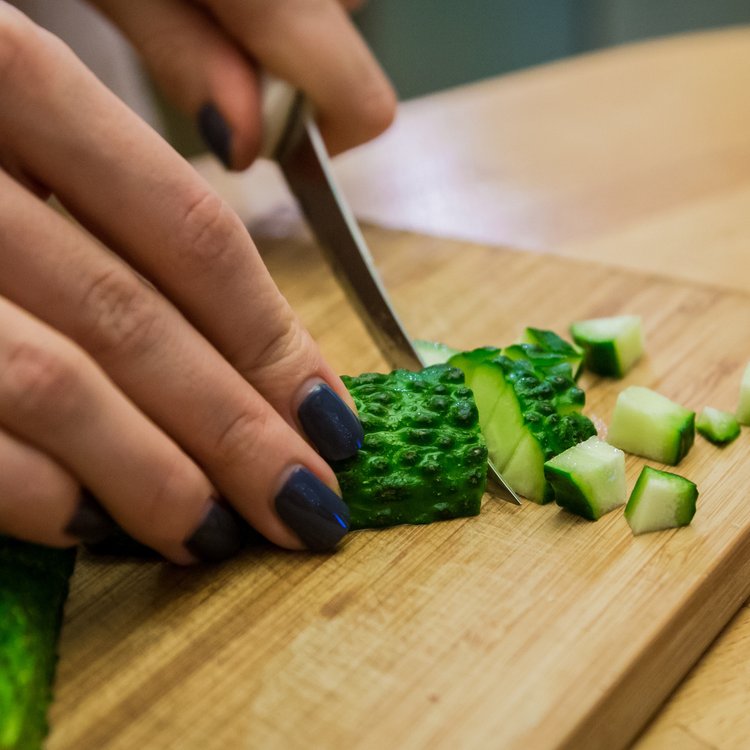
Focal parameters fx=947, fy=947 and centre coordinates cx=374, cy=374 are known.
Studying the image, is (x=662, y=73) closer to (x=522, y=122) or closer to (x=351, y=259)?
(x=522, y=122)

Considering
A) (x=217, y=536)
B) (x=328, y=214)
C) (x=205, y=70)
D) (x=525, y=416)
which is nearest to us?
(x=217, y=536)

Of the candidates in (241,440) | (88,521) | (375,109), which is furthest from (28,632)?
(375,109)

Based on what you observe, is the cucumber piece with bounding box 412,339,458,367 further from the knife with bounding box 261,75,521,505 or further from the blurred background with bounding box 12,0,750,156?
the blurred background with bounding box 12,0,750,156

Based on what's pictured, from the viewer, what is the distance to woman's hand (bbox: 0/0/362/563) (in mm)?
1497

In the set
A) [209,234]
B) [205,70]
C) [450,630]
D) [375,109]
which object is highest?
[209,234]

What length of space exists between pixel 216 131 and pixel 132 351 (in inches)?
64.0

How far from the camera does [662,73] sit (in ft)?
14.8

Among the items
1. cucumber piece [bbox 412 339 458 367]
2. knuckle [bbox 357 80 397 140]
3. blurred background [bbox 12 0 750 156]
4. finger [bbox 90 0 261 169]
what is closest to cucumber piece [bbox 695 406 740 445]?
cucumber piece [bbox 412 339 458 367]

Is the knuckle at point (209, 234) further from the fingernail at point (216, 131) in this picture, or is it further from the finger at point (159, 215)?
the fingernail at point (216, 131)

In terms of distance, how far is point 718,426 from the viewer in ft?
6.64

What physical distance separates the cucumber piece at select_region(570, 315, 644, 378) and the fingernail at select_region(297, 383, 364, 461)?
2.61 ft

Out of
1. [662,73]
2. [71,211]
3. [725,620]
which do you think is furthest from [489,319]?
[662,73]

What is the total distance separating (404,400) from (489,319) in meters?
0.84

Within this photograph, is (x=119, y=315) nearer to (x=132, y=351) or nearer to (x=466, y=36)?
(x=132, y=351)
